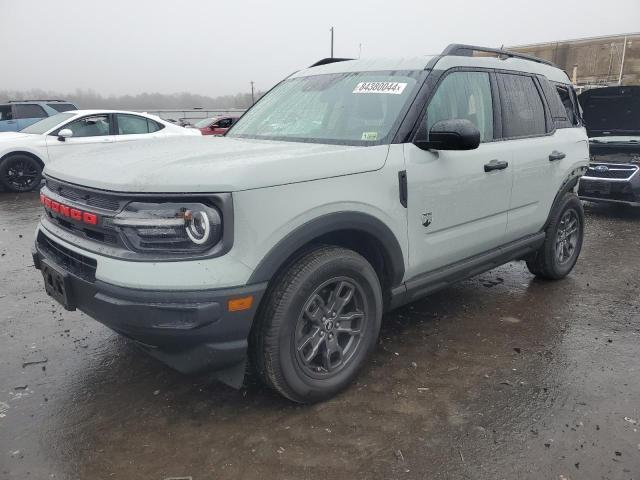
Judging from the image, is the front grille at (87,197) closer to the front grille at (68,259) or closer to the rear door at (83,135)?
the front grille at (68,259)

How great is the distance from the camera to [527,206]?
405 cm

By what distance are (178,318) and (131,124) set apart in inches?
345

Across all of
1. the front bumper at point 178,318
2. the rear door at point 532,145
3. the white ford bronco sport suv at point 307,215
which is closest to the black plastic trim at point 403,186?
the white ford bronco sport suv at point 307,215

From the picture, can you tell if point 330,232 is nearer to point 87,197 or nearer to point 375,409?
point 375,409

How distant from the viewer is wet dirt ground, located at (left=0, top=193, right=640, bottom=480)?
234 cm

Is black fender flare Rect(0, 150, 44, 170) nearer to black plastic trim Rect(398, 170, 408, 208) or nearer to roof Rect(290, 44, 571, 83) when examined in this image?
roof Rect(290, 44, 571, 83)

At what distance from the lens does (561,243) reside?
4832 millimetres

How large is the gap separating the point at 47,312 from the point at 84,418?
66.2 inches

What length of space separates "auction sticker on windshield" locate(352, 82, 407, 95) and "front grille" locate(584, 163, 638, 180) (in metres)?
5.51

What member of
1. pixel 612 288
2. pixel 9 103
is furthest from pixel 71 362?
pixel 9 103

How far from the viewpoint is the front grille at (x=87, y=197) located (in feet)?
7.72

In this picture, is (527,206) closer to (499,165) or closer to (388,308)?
(499,165)

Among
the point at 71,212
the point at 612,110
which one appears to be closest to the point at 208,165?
the point at 71,212

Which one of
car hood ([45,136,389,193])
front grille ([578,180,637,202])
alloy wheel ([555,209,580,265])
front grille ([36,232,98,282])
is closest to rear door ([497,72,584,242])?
alloy wheel ([555,209,580,265])
